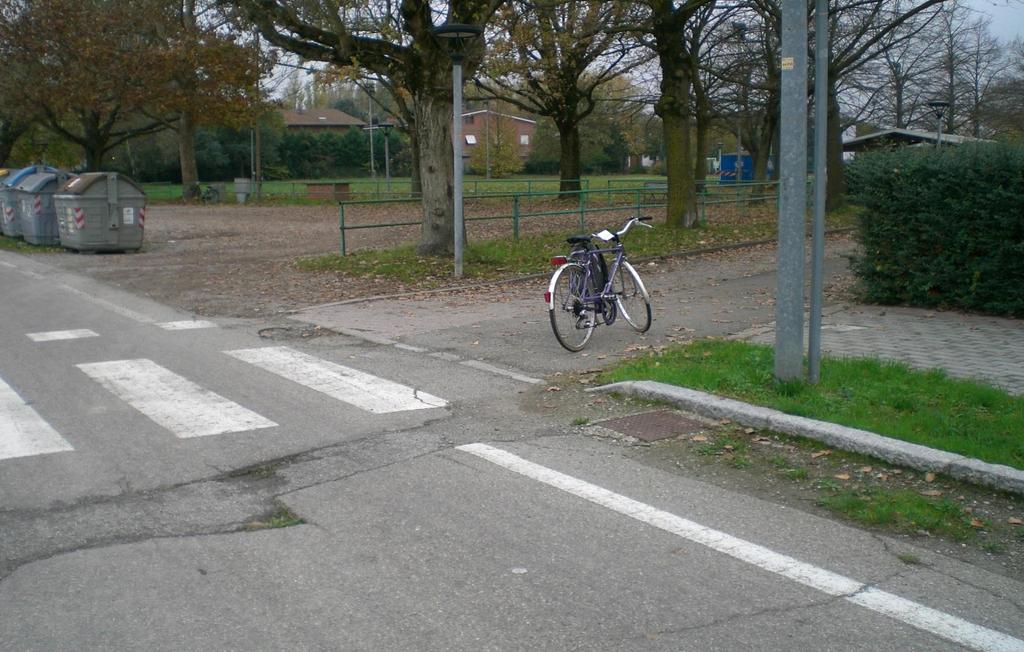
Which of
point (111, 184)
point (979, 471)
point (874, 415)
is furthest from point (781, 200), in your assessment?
point (111, 184)

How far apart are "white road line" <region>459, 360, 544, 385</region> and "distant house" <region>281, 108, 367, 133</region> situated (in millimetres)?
91584

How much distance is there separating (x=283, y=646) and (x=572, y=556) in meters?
1.51

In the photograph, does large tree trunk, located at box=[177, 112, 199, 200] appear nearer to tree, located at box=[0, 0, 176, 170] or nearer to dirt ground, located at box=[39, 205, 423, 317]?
tree, located at box=[0, 0, 176, 170]

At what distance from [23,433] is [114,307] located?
6.86m

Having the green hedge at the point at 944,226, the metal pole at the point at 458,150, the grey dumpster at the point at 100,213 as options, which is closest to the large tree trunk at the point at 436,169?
the metal pole at the point at 458,150

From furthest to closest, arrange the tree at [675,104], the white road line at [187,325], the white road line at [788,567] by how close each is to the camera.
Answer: the tree at [675,104], the white road line at [187,325], the white road line at [788,567]

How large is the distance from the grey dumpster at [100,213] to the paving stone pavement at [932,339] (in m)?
15.0

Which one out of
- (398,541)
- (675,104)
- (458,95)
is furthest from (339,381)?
(675,104)

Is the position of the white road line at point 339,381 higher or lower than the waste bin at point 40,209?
lower

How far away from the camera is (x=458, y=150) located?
603 inches

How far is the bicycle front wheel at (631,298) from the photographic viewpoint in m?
10.6

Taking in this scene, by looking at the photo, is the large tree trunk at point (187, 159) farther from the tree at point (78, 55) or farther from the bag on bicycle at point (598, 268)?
the bag on bicycle at point (598, 268)

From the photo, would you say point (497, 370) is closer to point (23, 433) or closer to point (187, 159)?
point (23, 433)

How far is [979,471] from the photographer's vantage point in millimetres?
5820
